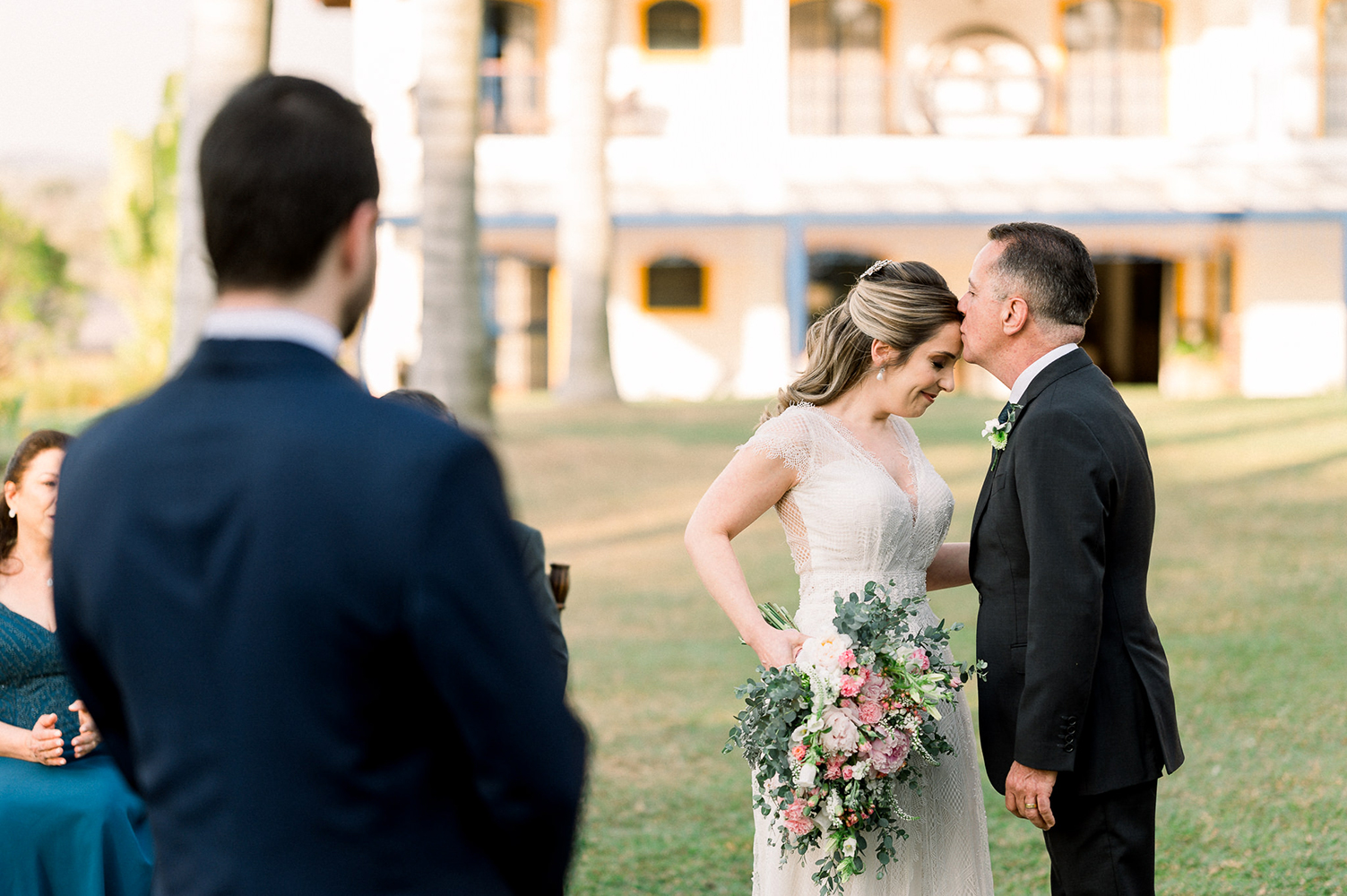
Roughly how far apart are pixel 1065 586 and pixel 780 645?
789mm

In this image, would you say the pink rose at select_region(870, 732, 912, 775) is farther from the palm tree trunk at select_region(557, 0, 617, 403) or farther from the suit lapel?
the palm tree trunk at select_region(557, 0, 617, 403)

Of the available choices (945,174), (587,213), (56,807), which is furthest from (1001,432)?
(945,174)

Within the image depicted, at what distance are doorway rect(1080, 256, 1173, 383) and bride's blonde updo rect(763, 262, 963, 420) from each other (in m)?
24.3

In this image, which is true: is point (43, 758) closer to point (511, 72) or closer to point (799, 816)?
point (799, 816)

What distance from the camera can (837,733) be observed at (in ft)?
10.6

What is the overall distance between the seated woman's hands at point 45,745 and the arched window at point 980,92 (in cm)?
2347

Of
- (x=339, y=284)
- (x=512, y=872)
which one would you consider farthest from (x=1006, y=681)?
(x=339, y=284)

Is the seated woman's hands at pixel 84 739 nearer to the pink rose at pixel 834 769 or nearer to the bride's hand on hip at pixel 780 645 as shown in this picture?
the bride's hand on hip at pixel 780 645

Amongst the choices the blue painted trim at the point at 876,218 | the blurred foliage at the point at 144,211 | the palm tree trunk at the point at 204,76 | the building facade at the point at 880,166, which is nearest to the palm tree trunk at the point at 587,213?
the blue painted trim at the point at 876,218

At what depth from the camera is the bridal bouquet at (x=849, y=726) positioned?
3.26 metres

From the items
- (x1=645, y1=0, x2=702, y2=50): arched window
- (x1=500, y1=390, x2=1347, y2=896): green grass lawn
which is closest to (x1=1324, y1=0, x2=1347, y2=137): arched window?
(x1=500, y1=390, x2=1347, y2=896): green grass lawn

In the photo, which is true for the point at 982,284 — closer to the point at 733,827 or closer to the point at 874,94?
the point at 733,827

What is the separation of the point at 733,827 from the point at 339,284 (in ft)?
16.5

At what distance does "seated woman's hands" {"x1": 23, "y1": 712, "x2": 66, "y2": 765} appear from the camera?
4.10m
